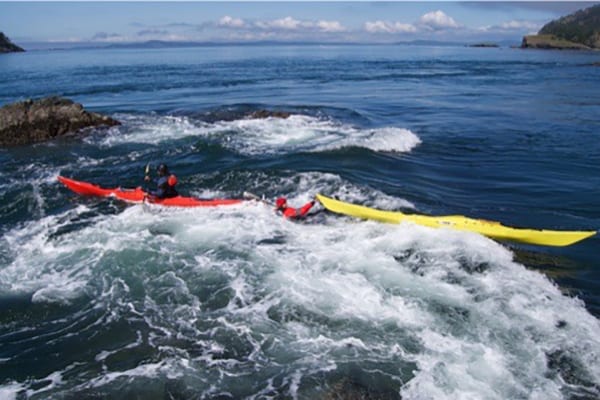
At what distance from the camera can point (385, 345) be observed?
331 inches

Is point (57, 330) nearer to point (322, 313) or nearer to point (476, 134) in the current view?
point (322, 313)

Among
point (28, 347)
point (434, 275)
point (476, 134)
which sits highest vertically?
point (476, 134)

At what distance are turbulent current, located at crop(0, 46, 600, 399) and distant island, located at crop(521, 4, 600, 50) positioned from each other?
143116 mm

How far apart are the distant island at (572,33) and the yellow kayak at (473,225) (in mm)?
153837

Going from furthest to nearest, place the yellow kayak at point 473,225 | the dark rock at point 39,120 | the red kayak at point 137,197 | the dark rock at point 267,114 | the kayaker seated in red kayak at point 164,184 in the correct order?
the dark rock at point 267,114 < the dark rock at point 39,120 < the red kayak at point 137,197 < the kayaker seated in red kayak at point 164,184 < the yellow kayak at point 473,225

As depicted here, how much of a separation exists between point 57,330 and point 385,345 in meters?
6.57

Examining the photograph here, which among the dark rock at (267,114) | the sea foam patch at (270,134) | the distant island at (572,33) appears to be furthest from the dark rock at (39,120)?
the distant island at (572,33)

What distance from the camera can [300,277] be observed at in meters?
10.8

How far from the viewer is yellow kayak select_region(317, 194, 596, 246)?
1133cm

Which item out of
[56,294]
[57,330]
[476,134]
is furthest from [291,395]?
[476,134]

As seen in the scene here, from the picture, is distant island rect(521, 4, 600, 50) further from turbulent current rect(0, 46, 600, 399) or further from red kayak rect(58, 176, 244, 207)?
red kayak rect(58, 176, 244, 207)

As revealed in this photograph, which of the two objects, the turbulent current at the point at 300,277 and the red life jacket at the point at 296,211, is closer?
the turbulent current at the point at 300,277

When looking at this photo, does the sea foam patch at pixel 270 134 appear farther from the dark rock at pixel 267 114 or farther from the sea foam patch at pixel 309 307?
the sea foam patch at pixel 309 307

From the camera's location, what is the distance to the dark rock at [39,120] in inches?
934
